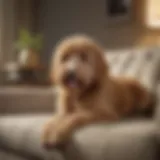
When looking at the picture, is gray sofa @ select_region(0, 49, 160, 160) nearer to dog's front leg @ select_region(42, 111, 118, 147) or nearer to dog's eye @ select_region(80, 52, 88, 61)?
dog's front leg @ select_region(42, 111, 118, 147)

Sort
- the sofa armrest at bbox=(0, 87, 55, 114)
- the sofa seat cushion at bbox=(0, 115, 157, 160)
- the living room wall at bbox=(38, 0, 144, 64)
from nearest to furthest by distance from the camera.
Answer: the sofa seat cushion at bbox=(0, 115, 157, 160), the sofa armrest at bbox=(0, 87, 55, 114), the living room wall at bbox=(38, 0, 144, 64)

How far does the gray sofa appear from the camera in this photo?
4.89ft

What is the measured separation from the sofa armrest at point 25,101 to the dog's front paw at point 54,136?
0.56 m

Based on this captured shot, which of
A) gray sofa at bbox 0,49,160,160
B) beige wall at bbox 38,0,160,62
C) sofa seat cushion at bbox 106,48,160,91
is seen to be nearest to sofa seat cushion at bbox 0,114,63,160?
gray sofa at bbox 0,49,160,160

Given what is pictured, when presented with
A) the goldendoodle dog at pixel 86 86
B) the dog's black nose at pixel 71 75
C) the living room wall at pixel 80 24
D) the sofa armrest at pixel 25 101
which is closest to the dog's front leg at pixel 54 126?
the goldendoodle dog at pixel 86 86

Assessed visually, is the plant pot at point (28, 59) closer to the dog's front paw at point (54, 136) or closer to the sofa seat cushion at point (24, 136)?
the sofa seat cushion at point (24, 136)

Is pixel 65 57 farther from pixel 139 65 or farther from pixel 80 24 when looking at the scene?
pixel 80 24

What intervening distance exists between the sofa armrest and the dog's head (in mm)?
437

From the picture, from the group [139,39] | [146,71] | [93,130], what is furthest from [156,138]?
[139,39]

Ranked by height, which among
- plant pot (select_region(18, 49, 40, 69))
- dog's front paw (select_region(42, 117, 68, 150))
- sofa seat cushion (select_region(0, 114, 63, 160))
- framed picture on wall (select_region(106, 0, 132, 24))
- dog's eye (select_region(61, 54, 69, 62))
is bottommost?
sofa seat cushion (select_region(0, 114, 63, 160))

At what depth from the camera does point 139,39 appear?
327 centimetres

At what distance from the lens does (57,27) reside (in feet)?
13.0

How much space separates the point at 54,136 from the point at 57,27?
231 cm

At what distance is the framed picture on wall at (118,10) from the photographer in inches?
130
